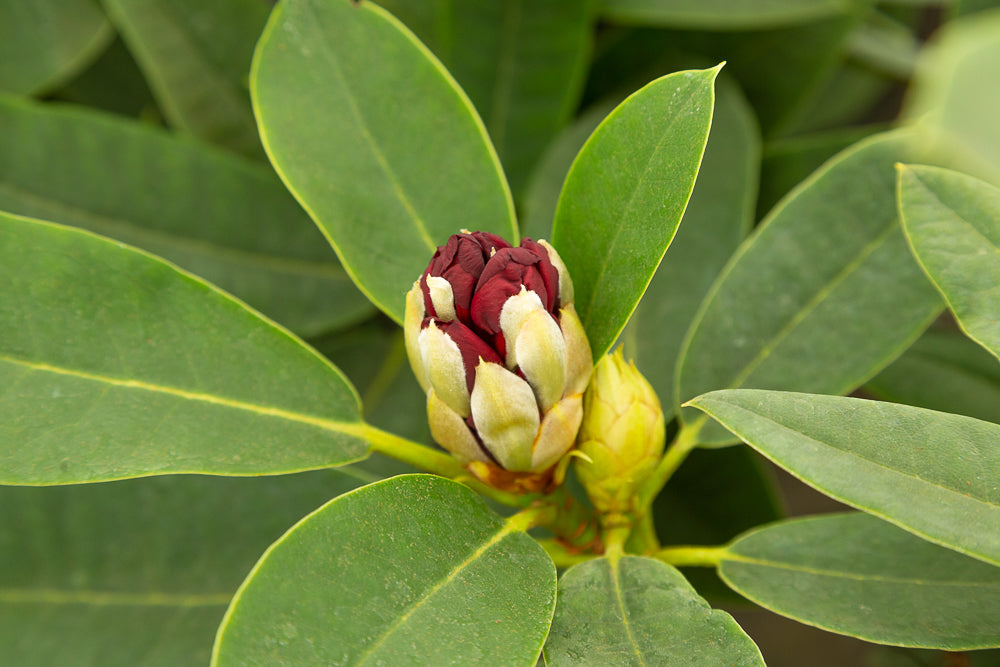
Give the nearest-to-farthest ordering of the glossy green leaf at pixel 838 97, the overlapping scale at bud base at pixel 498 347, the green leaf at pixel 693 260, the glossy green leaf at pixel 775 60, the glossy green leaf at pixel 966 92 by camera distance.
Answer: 1. the glossy green leaf at pixel 966 92
2. the overlapping scale at bud base at pixel 498 347
3. the green leaf at pixel 693 260
4. the glossy green leaf at pixel 775 60
5. the glossy green leaf at pixel 838 97

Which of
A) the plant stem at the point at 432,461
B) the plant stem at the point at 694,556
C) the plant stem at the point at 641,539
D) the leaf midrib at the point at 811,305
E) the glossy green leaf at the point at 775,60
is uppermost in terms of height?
the glossy green leaf at the point at 775,60

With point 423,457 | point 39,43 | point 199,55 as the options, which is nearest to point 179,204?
point 199,55

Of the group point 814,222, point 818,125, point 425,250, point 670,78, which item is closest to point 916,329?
point 814,222

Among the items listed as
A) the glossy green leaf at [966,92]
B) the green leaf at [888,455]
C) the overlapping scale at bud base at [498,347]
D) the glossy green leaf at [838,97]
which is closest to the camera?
the glossy green leaf at [966,92]

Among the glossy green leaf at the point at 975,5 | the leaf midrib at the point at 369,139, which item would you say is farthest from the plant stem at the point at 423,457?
the glossy green leaf at the point at 975,5

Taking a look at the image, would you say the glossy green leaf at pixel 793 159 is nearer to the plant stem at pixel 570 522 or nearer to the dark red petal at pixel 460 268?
the plant stem at pixel 570 522

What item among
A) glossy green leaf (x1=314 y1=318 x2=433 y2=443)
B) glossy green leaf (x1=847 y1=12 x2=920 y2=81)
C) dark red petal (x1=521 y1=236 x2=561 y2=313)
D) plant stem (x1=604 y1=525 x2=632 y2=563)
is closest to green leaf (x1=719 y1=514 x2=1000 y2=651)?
plant stem (x1=604 y1=525 x2=632 y2=563)

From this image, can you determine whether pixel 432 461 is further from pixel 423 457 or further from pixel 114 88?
pixel 114 88
